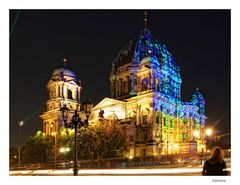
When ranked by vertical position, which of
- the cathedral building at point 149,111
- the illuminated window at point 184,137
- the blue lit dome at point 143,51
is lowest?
the illuminated window at point 184,137

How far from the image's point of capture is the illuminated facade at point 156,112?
939 inches

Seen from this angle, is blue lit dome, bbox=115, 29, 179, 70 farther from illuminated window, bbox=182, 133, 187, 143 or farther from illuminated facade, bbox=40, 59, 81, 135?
illuminated window, bbox=182, 133, 187, 143

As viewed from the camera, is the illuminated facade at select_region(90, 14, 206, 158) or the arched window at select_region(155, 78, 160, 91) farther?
the arched window at select_region(155, 78, 160, 91)

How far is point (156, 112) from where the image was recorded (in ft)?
86.0

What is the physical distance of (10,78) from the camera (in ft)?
35.4

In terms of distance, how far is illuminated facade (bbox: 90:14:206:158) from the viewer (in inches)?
939

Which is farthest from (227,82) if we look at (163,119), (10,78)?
(163,119)

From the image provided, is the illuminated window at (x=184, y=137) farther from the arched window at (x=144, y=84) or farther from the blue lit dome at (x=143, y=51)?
the blue lit dome at (x=143, y=51)

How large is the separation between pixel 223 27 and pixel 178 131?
13.2 m

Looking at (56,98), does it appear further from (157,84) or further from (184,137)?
(184,137)

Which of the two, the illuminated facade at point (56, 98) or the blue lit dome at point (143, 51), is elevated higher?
the blue lit dome at point (143, 51)

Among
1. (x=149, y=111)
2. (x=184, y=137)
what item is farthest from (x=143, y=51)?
(x=184, y=137)

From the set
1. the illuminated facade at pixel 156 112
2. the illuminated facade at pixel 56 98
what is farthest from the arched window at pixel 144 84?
the illuminated facade at pixel 56 98

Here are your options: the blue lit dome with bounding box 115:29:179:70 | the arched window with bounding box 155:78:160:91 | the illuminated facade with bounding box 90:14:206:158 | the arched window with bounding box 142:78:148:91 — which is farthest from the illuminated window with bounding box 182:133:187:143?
the blue lit dome with bounding box 115:29:179:70
